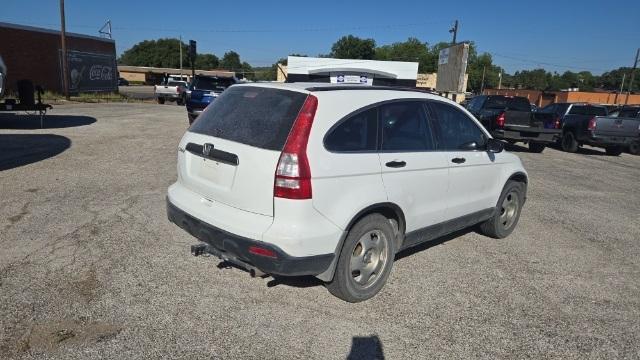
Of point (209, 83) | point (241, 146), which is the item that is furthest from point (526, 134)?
point (241, 146)

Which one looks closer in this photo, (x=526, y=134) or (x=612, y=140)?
(x=526, y=134)

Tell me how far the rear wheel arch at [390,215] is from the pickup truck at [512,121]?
10.4 metres

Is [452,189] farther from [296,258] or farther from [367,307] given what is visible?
[296,258]

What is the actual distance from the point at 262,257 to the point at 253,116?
1.11 m

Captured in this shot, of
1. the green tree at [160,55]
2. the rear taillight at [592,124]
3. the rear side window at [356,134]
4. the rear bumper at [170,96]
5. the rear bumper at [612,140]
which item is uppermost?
the green tree at [160,55]

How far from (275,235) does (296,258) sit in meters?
0.22

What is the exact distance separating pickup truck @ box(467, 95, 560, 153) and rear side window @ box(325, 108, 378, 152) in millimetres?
10625

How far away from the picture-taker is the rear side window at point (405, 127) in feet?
12.4

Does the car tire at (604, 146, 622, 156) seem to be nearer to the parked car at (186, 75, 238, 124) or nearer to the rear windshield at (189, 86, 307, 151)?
the parked car at (186, 75, 238, 124)

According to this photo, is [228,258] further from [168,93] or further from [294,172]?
[168,93]

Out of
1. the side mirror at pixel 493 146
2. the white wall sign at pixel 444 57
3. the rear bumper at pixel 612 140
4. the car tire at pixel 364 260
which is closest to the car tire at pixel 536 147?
the rear bumper at pixel 612 140

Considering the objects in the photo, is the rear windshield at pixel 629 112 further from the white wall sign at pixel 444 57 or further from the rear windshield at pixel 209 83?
the white wall sign at pixel 444 57

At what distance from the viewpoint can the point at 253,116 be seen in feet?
11.5

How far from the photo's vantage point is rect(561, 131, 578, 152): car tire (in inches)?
622
